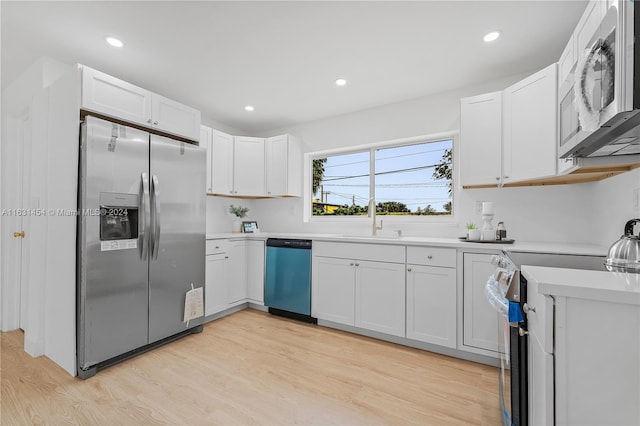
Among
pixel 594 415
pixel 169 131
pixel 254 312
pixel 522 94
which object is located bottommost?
pixel 254 312

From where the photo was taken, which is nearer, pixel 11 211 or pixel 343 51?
pixel 343 51

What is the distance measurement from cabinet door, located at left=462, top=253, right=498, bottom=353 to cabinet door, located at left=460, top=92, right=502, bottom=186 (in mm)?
745

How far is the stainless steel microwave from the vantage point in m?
0.92

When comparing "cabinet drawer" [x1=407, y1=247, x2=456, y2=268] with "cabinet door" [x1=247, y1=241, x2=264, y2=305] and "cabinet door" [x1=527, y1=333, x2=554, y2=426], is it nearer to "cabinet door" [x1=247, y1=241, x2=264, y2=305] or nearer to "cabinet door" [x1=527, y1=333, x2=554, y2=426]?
"cabinet door" [x1=527, y1=333, x2=554, y2=426]

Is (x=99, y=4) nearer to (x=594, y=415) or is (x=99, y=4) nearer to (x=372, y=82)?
(x=372, y=82)

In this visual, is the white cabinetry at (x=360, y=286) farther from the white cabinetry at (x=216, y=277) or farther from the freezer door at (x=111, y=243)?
the freezer door at (x=111, y=243)

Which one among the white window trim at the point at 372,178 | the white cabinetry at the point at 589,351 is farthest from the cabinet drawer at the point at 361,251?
the white cabinetry at the point at 589,351

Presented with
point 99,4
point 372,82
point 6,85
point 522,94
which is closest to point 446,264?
point 522,94

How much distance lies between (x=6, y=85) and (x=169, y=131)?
191 cm

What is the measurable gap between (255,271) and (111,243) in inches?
65.8

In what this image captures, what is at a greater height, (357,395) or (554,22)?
(554,22)

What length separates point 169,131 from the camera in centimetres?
265

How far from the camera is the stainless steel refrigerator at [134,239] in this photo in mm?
2029

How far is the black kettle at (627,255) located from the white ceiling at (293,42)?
153 centimetres
